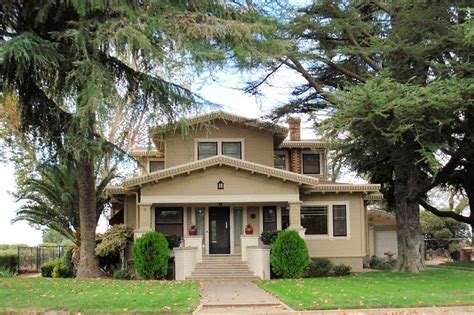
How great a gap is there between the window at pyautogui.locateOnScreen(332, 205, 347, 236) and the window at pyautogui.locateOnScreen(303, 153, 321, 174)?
149 inches

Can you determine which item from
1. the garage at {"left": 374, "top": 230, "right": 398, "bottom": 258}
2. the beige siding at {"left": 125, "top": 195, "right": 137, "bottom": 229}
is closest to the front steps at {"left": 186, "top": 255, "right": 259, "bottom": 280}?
the beige siding at {"left": 125, "top": 195, "right": 137, "bottom": 229}

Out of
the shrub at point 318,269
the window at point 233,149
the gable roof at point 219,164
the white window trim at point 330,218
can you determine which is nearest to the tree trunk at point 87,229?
the gable roof at point 219,164

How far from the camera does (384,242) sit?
34.8 metres

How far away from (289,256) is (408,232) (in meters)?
5.58

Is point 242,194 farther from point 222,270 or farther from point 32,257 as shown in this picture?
point 32,257

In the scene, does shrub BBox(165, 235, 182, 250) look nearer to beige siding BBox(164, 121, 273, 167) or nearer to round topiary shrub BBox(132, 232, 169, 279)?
round topiary shrub BBox(132, 232, 169, 279)

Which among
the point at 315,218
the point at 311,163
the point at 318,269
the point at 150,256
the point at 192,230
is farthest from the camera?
the point at 311,163

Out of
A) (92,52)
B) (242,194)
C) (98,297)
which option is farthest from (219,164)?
(92,52)

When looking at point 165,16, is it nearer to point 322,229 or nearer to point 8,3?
point 8,3

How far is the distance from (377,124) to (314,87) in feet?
23.2

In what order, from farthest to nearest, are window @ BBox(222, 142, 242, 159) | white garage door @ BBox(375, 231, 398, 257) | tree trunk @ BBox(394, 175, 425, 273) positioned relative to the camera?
white garage door @ BBox(375, 231, 398, 257), window @ BBox(222, 142, 242, 159), tree trunk @ BBox(394, 175, 425, 273)

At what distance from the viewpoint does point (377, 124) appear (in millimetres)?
19266

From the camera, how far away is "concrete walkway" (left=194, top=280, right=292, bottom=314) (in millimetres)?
13469

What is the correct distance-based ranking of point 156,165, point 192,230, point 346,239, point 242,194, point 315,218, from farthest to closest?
point 156,165 → point 315,218 → point 346,239 → point 192,230 → point 242,194
